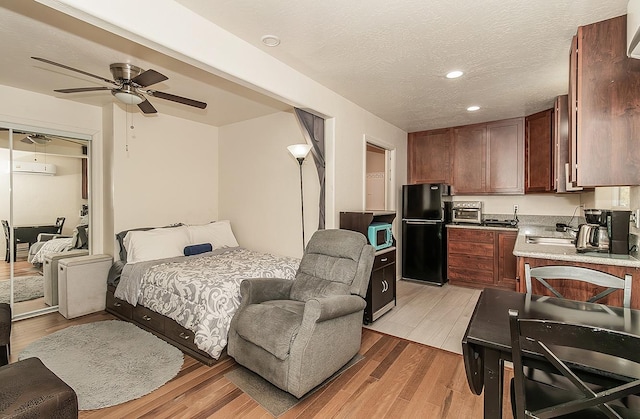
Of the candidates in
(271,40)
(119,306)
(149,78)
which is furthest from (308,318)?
(119,306)

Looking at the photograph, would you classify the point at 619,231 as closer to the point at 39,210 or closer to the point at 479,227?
the point at 479,227

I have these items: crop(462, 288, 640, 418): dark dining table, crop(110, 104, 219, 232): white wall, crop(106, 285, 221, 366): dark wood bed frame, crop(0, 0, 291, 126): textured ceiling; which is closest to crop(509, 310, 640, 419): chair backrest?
crop(462, 288, 640, 418): dark dining table

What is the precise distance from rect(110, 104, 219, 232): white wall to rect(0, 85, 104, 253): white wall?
0.90 ft

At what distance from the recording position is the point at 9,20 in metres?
2.11

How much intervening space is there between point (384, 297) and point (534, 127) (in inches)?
126

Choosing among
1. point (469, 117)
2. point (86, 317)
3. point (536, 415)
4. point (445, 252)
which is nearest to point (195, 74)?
point (86, 317)

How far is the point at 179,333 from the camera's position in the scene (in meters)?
2.77

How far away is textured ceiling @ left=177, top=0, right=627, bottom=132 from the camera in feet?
6.40

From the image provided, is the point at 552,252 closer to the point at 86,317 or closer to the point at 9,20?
the point at 9,20

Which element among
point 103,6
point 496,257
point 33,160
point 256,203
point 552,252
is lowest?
point 496,257

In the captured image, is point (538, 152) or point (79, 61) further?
point (538, 152)

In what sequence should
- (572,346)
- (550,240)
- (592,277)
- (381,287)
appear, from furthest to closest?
(381,287), (550,240), (592,277), (572,346)

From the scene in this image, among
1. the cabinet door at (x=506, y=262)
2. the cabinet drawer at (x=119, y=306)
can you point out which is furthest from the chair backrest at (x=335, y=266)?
the cabinet door at (x=506, y=262)

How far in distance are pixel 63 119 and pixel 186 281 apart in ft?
9.03
